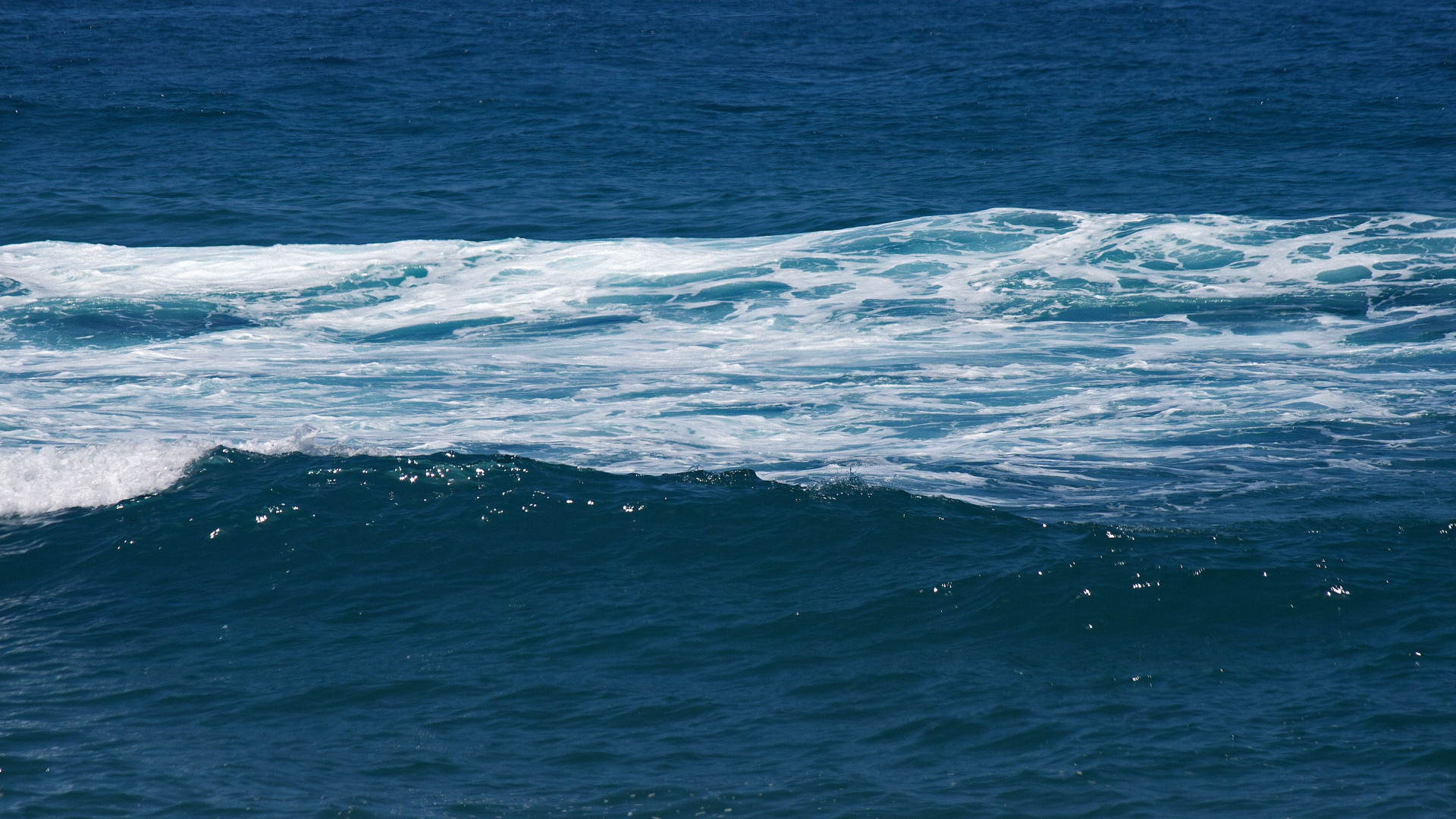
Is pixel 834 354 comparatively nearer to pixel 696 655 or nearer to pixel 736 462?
pixel 736 462

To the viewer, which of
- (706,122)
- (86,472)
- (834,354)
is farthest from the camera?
(706,122)

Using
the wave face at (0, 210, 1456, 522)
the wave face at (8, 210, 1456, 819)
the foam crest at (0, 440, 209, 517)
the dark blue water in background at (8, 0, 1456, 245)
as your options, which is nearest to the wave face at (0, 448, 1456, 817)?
the wave face at (8, 210, 1456, 819)

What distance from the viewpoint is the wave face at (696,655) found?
19.6ft

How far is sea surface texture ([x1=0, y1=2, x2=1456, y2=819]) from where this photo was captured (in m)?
6.32

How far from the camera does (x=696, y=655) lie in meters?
7.35

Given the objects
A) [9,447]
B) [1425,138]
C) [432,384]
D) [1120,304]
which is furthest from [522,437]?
[1425,138]

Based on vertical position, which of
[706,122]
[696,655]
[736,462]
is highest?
[706,122]

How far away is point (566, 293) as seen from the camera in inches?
735

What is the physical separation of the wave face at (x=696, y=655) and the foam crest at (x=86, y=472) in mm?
412

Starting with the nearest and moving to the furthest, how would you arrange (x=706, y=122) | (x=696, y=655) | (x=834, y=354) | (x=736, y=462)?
(x=696, y=655) < (x=736, y=462) < (x=834, y=354) < (x=706, y=122)

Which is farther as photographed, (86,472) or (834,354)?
(834,354)

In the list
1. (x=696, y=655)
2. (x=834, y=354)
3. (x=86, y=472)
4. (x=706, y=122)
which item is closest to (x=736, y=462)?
(x=696, y=655)

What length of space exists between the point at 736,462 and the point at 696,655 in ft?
11.7

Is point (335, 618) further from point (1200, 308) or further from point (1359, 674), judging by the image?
point (1200, 308)
